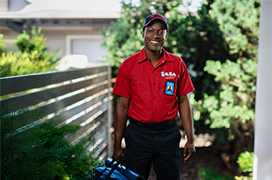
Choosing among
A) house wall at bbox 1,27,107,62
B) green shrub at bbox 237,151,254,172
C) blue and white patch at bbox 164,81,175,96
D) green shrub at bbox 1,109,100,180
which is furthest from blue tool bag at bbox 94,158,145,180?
green shrub at bbox 237,151,254,172

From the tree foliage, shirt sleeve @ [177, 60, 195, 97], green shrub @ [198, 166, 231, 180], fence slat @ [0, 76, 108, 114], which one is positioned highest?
the tree foliage

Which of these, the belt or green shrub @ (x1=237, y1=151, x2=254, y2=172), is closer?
Result: the belt

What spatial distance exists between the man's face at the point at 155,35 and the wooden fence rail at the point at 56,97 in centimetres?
53

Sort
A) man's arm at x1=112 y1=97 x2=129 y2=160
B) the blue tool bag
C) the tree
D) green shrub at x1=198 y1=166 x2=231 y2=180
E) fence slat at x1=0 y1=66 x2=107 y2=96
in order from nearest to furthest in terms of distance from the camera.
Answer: fence slat at x1=0 y1=66 x2=107 y2=96 → the blue tool bag → man's arm at x1=112 y1=97 x2=129 y2=160 → the tree → green shrub at x1=198 y1=166 x2=231 y2=180

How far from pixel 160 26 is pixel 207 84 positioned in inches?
58.5

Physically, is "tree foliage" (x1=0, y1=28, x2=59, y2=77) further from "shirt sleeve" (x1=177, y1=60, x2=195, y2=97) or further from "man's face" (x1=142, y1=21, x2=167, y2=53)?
"shirt sleeve" (x1=177, y1=60, x2=195, y2=97)

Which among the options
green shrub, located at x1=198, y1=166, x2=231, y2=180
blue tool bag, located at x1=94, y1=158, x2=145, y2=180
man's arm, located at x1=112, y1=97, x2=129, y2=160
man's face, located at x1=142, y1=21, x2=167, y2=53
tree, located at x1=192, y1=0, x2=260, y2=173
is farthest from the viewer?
green shrub, located at x1=198, y1=166, x2=231, y2=180

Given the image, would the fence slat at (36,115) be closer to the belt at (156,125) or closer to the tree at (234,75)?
the belt at (156,125)

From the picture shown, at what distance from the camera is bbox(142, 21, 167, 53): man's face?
1.79 meters

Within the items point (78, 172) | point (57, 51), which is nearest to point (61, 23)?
point (57, 51)

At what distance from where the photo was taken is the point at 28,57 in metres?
1.70

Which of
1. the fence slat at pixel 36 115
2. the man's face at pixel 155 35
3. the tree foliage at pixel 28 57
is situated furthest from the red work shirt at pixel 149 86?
the tree foliage at pixel 28 57

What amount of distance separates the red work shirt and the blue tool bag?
0.34 m

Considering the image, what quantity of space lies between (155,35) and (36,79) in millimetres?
827
